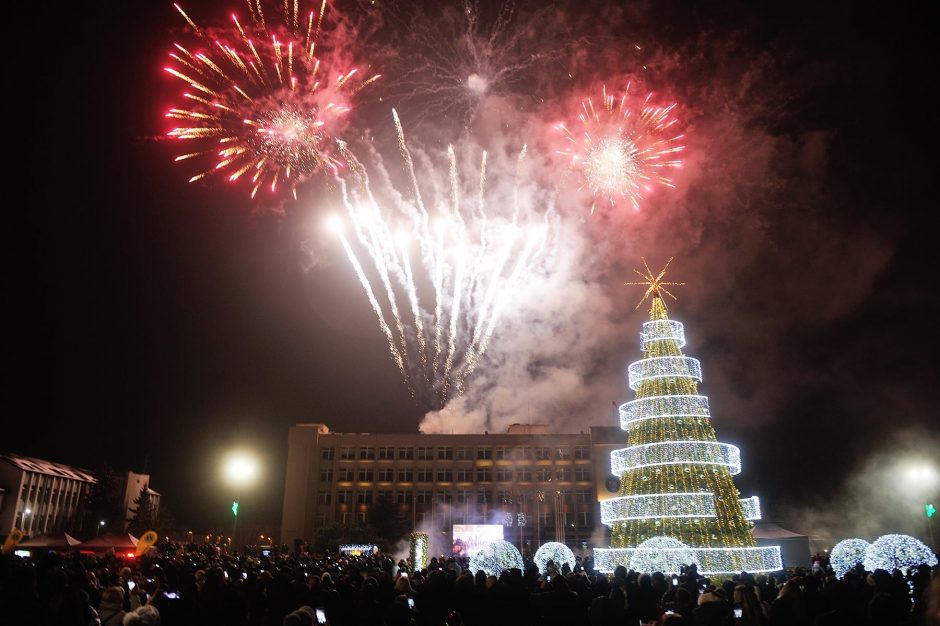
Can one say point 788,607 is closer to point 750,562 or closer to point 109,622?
point 109,622

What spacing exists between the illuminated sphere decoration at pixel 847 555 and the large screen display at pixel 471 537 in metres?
35.8

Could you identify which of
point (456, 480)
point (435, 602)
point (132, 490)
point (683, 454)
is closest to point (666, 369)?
point (683, 454)

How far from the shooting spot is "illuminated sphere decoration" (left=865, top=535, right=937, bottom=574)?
1545 centimetres

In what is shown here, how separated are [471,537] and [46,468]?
51793 millimetres

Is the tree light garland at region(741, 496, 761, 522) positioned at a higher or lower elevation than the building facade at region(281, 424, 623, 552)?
lower

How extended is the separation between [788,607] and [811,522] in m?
50.4

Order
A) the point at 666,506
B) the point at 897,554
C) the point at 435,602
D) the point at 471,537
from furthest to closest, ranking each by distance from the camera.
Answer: the point at 471,537 < the point at 666,506 < the point at 897,554 < the point at 435,602

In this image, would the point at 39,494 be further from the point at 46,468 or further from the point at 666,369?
the point at 666,369

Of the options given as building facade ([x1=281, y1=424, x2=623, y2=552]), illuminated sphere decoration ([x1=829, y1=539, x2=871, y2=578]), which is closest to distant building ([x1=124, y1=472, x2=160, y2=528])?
building facade ([x1=281, y1=424, x2=623, y2=552])

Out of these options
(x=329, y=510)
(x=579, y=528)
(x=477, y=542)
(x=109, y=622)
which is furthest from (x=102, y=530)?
(x=109, y=622)

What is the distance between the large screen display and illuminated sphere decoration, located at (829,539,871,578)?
35.8m

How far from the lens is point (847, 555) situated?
57.1 feet

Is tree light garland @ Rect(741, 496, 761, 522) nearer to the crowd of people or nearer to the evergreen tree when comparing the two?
the crowd of people

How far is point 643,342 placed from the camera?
80.9ft
